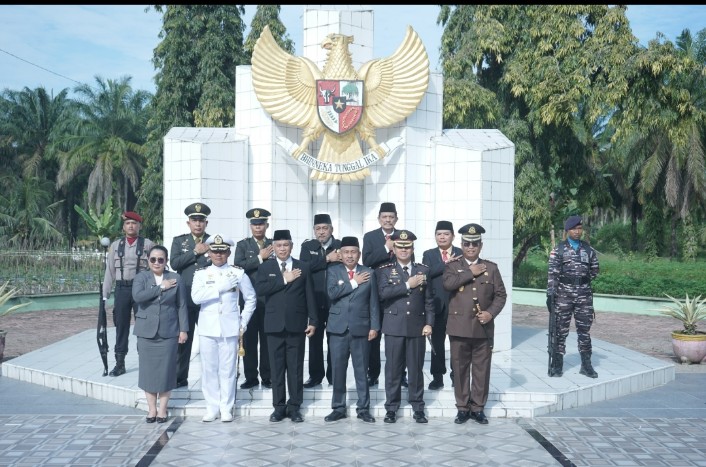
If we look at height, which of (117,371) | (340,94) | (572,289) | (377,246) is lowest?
(117,371)

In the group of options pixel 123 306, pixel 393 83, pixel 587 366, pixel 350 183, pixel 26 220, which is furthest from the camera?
pixel 26 220

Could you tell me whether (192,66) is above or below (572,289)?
above

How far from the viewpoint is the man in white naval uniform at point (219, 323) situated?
6.38m

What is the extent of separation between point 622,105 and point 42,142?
1159 inches

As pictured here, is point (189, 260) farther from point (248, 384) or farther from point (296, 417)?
point (296, 417)

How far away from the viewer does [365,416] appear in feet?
21.2

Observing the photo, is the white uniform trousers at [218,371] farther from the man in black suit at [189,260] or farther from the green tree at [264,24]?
the green tree at [264,24]

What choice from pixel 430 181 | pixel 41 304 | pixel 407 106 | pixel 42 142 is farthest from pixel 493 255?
pixel 42 142

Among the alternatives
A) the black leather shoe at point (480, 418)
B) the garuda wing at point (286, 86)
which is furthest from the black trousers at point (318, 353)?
the garuda wing at point (286, 86)

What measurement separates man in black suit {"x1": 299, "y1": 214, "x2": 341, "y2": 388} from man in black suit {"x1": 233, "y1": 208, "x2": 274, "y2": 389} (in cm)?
42

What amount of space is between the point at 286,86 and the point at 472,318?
14.7 feet

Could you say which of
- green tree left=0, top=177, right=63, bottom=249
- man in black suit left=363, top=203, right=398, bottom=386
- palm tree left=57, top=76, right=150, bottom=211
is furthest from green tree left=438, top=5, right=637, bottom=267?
palm tree left=57, top=76, right=150, bottom=211

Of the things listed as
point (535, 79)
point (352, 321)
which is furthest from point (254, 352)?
point (535, 79)

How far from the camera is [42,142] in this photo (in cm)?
3691
